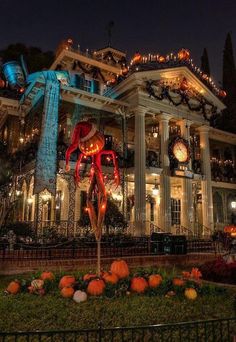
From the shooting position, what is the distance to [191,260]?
15531 mm

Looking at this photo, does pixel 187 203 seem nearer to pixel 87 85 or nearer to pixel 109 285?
pixel 87 85

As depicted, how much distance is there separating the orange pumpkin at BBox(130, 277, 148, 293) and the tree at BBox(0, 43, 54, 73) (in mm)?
33396

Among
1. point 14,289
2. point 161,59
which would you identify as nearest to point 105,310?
point 14,289

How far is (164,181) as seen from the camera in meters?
23.3

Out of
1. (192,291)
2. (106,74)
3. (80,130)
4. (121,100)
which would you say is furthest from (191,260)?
(106,74)

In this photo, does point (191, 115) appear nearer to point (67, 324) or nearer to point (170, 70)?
point (170, 70)

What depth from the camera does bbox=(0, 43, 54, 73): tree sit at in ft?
122

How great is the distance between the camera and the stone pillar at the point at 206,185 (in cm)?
2538

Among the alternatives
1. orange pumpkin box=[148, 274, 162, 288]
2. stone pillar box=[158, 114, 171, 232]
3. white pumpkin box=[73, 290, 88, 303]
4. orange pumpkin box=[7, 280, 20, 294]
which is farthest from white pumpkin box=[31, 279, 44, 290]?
stone pillar box=[158, 114, 171, 232]

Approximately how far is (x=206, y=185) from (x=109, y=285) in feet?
66.2

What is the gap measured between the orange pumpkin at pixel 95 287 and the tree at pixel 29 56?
33394 mm

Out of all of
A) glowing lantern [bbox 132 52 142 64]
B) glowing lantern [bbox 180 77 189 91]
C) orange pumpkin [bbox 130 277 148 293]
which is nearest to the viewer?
orange pumpkin [bbox 130 277 148 293]

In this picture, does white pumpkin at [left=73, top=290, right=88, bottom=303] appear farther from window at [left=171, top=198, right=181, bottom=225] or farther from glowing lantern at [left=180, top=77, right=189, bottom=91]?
window at [left=171, top=198, right=181, bottom=225]

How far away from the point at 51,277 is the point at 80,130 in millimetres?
3459
